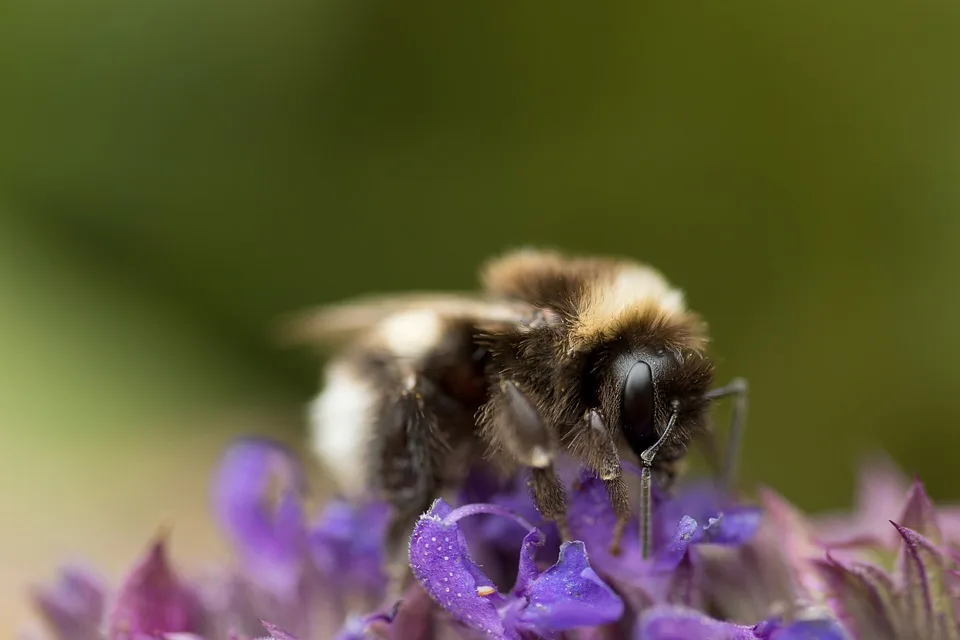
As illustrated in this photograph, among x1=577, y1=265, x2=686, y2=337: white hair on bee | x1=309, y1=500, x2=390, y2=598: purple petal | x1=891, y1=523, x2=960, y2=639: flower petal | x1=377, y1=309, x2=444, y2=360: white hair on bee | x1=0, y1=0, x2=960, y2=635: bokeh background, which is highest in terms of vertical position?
x1=0, y1=0, x2=960, y2=635: bokeh background

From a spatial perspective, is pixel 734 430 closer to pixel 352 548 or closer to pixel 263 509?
pixel 352 548

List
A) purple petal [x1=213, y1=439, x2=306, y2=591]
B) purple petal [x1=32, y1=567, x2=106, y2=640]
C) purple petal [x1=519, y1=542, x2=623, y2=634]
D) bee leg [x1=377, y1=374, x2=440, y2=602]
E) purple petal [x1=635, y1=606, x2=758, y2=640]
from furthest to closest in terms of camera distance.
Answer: purple petal [x1=213, y1=439, x2=306, y2=591], purple petal [x1=32, y1=567, x2=106, y2=640], bee leg [x1=377, y1=374, x2=440, y2=602], purple petal [x1=519, y1=542, x2=623, y2=634], purple petal [x1=635, y1=606, x2=758, y2=640]

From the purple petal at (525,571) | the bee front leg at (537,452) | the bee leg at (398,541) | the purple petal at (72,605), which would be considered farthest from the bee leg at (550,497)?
the purple petal at (72,605)

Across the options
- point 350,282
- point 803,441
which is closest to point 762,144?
point 803,441

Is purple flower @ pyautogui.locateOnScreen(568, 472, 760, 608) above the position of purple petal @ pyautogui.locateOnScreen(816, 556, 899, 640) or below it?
above

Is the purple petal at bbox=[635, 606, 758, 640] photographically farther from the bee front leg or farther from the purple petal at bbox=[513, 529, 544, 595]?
the bee front leg

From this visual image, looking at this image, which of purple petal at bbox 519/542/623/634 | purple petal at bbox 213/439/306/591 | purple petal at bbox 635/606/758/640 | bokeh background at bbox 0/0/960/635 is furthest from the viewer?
bokeh background at bbox 0/0/960/635

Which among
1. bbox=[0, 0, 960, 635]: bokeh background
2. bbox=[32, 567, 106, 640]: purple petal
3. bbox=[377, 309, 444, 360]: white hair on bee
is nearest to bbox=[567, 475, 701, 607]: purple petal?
bbox=[377, 309, 444, 360]: white hair on bee

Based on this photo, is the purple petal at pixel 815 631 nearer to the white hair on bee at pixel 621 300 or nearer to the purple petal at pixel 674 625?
the purple petal at pixel 674 625
